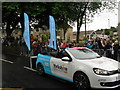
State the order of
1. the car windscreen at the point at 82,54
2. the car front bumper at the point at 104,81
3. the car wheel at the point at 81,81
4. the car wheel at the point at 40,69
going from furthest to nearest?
the car wheel at the point at 40,69
the car windscreen at the point at 82,54
the car wheel at the point at 81,81
the car front bumper at the point at 104,81

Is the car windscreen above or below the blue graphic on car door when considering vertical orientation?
above

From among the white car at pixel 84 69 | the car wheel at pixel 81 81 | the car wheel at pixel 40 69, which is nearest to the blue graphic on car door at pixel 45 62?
the white car at pixel 84 69

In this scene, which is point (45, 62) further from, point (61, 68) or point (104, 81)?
point (104, 81)

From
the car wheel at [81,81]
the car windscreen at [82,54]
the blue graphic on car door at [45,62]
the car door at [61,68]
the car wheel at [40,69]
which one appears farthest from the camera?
the car wheel at [40,69]

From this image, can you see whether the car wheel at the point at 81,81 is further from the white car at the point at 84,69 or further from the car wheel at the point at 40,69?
the car wheel at the point at 40,69

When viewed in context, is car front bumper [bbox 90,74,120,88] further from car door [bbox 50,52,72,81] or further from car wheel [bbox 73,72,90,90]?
car door [bbox 50,52,72,81]

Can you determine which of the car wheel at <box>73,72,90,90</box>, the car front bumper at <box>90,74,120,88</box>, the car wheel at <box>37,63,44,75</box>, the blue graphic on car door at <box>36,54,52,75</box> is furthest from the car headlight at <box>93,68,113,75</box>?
the car wheel at <box>37,63,44,75</box>

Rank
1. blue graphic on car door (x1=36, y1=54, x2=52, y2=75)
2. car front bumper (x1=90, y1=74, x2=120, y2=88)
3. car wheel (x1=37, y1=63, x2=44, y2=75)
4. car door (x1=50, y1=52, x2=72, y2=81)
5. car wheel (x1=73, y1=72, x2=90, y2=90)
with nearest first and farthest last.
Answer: car front bumper (x1=90, y1=74, x2=120, y2=88)
car wheel (x1=73, y1=72, x2=90, y2=90)
car door (x1=50, y1=52, x2=72, y2=81)
blue graphic on car door (x1=36, y1=54, x2=52, y2=75)
car wheel (x1=37, y1=63, x2=44, y2=75)

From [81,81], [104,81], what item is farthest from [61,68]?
[104,81]

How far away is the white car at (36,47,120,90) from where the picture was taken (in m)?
4.93

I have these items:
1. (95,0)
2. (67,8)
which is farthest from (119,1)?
(67,8)

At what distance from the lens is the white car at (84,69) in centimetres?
493

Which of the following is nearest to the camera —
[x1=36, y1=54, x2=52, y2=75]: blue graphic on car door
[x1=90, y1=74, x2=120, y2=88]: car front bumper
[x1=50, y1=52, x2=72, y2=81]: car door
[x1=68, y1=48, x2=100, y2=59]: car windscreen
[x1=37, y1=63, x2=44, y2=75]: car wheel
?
[x1=90, y1=74, x2=120, y2=88]: car front bumper

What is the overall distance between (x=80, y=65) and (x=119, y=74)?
128 cm
